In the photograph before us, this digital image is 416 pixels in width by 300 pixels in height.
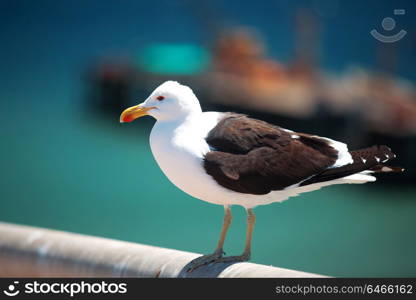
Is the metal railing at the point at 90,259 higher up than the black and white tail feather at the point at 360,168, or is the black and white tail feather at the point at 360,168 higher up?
the black and white tail feather at the point at 360,168

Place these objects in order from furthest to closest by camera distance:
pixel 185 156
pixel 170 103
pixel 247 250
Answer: pixel 247 250
pixel 170 103
pixel 185 156

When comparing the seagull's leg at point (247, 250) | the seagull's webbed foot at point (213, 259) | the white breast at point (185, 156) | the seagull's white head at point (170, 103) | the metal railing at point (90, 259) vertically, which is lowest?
the metal railing at point (90, 259)

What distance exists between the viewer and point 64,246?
10.7 ft

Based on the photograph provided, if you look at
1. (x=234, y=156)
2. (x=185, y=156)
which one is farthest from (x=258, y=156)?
(x=185, y=156)

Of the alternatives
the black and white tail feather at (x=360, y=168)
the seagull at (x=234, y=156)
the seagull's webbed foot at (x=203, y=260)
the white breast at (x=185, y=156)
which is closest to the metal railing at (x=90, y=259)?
the seagull's webbed foot at (x=203, y=260)

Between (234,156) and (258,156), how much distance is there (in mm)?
112

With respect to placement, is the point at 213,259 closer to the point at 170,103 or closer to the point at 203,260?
the point at 203,260

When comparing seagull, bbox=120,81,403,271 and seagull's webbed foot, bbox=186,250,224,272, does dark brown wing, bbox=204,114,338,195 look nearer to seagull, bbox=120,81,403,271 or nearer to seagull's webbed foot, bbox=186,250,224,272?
seagull, bbox=120,81,403,271

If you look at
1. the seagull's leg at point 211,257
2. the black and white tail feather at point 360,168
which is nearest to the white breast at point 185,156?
the seagull's leg at point 211,257

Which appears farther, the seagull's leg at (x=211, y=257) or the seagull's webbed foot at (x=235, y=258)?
the seagull's webbed foot at (x=235, y=258)

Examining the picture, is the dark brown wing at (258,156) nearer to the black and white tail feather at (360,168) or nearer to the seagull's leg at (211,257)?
the black and white tail feather at (360,168)

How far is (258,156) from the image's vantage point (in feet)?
10.2

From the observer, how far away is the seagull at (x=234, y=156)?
2.96 meters

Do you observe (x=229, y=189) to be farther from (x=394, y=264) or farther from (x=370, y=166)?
(x=394, y=264)
